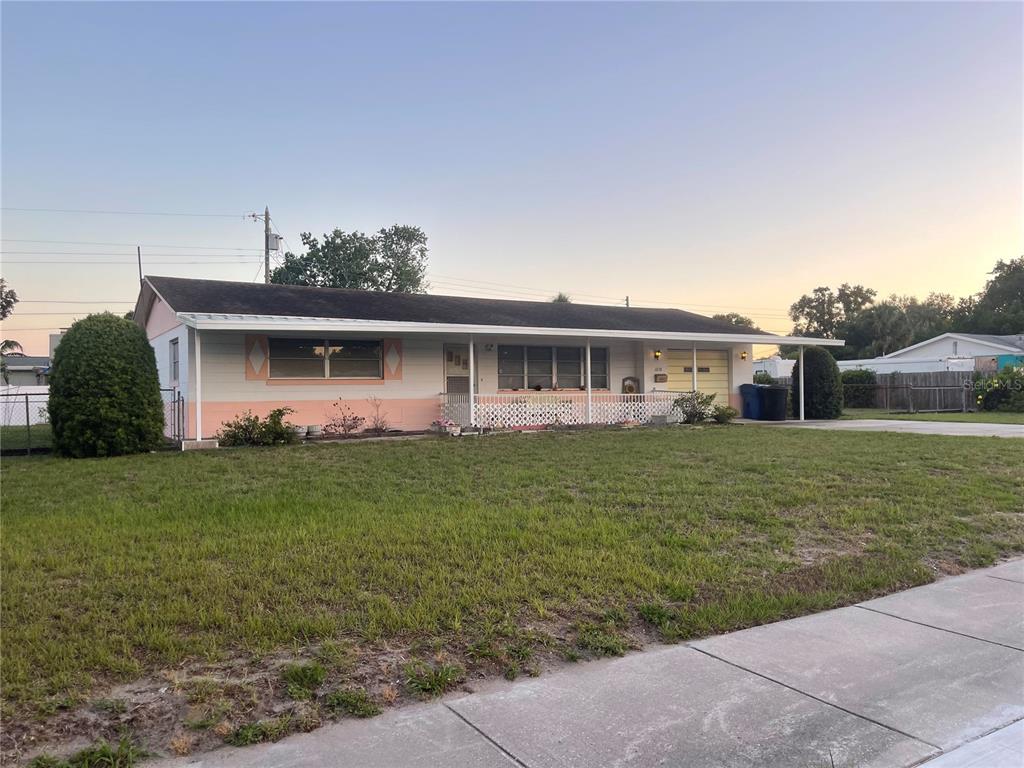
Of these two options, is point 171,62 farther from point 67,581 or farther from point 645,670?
point 645,670

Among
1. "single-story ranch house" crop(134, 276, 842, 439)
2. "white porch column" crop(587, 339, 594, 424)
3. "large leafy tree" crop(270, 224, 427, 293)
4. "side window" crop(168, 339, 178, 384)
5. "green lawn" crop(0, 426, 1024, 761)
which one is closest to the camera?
"green lawn" crop(0, 426, 1024, 761)

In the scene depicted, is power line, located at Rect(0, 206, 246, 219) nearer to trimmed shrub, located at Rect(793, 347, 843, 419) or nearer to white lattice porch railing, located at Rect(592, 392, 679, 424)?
white lattice porch railing, located at Rect(592, 392, 679, 424)

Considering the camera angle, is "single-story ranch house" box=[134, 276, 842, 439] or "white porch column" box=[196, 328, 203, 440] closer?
"white porch column" box=[196, 328, 203, 440]

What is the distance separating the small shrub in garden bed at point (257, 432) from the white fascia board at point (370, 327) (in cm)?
177

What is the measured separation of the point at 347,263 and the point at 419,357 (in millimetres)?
25207

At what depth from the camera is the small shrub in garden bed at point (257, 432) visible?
41.8ft

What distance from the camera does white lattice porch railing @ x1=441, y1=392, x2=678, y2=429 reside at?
15867mm

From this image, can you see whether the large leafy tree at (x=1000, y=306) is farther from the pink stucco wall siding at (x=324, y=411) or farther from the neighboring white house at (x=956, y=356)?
the pink stucco wall siding at (x=324, y=411)

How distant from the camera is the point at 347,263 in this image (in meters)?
39.1

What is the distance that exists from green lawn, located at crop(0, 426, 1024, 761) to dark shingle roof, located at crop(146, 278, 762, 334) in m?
5.60

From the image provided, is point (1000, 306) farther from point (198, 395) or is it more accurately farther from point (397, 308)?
point (198, 395)

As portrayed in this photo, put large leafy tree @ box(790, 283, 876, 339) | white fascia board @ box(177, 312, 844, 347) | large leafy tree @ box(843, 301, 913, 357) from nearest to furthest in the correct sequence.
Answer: white fascia board @ box(177, 312, 844, 347) → large leafy tree @ box(843, 301, 913, 357) → large leafy tree @ box(790, 283, 876, 339)

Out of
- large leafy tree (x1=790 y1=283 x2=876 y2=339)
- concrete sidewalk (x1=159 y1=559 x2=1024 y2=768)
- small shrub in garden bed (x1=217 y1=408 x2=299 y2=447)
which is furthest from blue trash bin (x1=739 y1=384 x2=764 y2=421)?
large leafy tree (x1=790 y1=283 x2=876 y2=339)

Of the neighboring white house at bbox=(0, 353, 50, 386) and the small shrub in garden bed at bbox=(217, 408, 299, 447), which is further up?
the neighboring white house at bbox=(0, 353, 50, 386)
